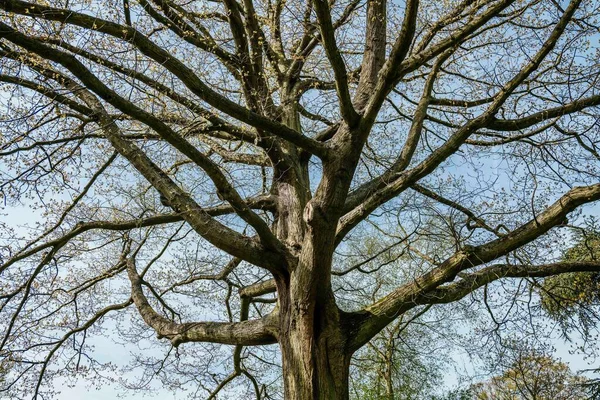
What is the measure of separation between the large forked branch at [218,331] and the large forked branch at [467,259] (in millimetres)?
926

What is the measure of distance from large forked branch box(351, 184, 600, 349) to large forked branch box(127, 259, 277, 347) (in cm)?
93

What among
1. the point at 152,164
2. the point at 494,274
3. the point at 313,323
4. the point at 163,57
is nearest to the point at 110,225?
the point at 152,164

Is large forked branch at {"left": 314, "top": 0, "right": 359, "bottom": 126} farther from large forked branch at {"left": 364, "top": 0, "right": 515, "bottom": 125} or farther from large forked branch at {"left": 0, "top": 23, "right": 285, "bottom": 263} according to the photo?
large forked branch at {"left": 0, "top": 23, "right": 285, "bottom": 263}

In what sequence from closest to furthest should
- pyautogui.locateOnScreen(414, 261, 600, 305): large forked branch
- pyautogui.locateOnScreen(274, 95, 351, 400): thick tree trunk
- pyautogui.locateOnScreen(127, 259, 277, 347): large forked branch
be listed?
pyautogui.locateOnScreen(274, 95, 351, 400): thick tree trunk, pyautogui.locateOnScreen(414, 261, 600, 305): large forked branch, pyautogui.locateOnScreen(127, 259, 277, 347): large forked branch

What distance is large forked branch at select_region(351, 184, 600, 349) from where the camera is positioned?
4.29m

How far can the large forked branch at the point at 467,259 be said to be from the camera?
14.1 feet

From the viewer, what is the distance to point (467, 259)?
4.57m

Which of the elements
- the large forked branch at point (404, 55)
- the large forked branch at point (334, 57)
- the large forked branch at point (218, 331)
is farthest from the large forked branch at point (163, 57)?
the large forked branch at point (218, 331)

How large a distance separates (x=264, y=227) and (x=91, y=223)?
2206mm

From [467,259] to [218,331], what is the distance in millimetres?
2638

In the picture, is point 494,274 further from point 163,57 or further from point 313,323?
point 163,57

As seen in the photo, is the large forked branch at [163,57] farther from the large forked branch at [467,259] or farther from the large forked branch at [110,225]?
the large forked branch at [467,259]

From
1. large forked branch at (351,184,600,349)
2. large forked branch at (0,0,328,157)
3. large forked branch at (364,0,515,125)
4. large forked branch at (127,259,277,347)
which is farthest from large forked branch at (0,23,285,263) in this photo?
→ large forked branch at (364,0,515,125)

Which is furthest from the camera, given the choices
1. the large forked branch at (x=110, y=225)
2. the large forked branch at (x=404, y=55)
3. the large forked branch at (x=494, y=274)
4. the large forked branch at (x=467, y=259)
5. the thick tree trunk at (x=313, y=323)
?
the large forked branch at (x=110, y=225)
